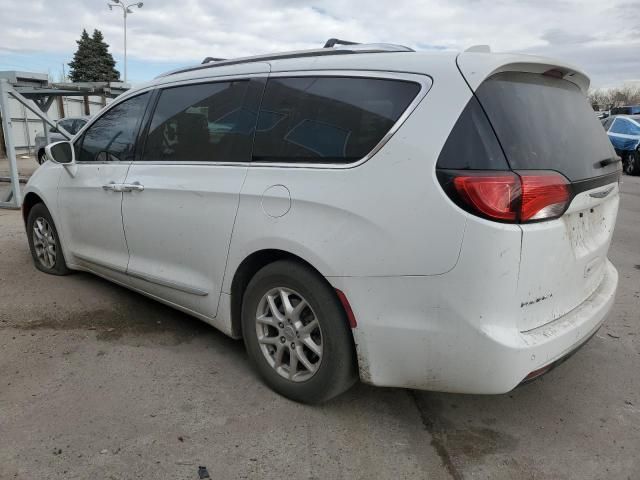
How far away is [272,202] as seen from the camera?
8.92 feet

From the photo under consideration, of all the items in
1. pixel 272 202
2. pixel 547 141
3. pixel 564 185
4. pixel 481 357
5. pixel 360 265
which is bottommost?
pixel 481 357

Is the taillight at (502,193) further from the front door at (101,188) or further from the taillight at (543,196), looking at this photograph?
the front door at (101,188)

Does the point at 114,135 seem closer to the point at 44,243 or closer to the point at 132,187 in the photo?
the point at 132,187

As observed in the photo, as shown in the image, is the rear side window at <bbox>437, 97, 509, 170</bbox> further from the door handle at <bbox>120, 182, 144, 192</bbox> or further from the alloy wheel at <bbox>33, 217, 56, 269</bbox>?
the alloy wheel at <bbox>33, 217, 56, 269</bbox>

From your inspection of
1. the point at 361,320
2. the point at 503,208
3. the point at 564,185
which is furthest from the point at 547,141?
the point at 361,320

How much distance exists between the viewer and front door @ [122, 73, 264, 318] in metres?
3.02

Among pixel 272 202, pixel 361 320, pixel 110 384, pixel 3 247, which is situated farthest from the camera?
pixel 3 247

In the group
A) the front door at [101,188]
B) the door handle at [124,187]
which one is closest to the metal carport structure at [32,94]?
the front door at [101,188]

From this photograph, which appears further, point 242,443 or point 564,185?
point 242,443

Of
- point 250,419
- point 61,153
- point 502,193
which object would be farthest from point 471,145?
point 61,153

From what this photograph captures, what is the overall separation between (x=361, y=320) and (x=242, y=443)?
0.82 metres

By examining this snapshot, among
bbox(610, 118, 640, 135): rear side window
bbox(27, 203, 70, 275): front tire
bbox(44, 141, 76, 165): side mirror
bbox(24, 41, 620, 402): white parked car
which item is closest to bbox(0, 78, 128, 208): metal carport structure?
bbox(27, 203, 70, 275): front tire

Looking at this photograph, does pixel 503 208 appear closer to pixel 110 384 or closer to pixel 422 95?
pixel 422 95

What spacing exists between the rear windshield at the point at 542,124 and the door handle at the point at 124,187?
231 cm
